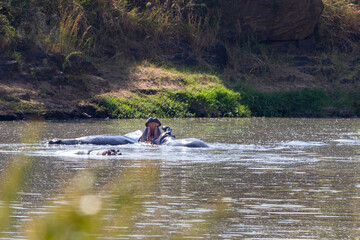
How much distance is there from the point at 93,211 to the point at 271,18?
2728 cm

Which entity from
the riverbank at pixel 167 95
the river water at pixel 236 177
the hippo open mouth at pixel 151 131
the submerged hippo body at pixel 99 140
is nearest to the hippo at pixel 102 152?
the river water at pixel 236 177

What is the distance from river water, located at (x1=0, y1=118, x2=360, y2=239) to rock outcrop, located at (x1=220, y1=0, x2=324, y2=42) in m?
10.5

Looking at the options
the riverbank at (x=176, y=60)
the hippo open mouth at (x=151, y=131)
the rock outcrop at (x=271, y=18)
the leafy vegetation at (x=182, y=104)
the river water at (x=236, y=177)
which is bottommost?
the river water at (x=236, y=177)

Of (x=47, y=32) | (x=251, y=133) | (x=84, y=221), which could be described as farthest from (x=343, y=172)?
(x=47, y=32)

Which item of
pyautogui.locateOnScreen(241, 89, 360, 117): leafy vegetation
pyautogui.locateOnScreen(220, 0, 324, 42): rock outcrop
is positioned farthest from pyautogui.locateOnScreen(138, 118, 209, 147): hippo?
pyautogui.locateOnScreen(220, 0, 324, 42): rock outcrop

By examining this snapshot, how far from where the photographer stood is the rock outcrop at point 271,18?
28.2 metres

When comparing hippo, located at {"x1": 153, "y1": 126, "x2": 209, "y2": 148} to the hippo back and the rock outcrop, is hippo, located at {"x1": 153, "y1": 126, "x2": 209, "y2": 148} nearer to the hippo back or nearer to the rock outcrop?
the hippo back

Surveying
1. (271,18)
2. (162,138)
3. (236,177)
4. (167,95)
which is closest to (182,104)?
(167,95)

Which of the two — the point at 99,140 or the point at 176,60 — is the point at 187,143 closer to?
the point at 99,140

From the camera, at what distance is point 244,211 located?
268 inches

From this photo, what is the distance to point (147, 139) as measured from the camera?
48.4ft

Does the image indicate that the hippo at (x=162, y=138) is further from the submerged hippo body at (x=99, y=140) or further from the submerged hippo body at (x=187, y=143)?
the submerged hippo body at (x=99, y=140)

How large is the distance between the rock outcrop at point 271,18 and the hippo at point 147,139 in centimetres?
1406

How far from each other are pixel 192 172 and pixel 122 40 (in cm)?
1673
